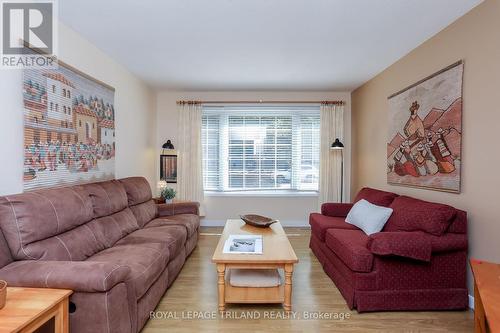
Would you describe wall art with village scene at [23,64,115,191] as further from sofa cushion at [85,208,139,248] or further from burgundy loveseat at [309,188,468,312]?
burgundy loveseat at [309,188,468,312]

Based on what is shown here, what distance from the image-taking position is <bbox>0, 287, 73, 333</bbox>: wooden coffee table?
48.9 inches

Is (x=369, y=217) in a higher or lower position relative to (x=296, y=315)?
higher

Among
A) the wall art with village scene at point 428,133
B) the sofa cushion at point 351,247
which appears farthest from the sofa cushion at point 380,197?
the sofa cushion at point 351,247

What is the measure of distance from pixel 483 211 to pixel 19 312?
3.10 meters

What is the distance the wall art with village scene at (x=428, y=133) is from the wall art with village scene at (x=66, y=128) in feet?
11.6

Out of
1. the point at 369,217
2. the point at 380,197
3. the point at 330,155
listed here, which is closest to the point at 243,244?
the point at 369,217

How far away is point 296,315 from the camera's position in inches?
90.0

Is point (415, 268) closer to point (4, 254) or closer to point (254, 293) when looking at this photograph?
point (254, 293)

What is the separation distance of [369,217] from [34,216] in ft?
9.71

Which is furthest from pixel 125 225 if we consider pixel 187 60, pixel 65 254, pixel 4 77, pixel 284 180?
pixel 284 180

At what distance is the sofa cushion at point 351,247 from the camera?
229 cm

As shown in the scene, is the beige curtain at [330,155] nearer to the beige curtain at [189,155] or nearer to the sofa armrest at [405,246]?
the beige curtain at [189,155]

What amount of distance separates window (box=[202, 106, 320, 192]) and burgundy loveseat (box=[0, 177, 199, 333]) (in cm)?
209

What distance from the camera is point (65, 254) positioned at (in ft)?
6.58
